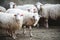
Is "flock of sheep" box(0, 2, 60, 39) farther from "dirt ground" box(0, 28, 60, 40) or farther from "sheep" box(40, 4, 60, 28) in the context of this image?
"dirt ground" box(0, 28, 60, 40)

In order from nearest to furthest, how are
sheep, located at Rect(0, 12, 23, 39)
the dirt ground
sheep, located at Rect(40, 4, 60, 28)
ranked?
sheep, located at Rect(0, 12, 23, 39), the dirt ground, sheep, located at Rect(40, 4, 60, 28)

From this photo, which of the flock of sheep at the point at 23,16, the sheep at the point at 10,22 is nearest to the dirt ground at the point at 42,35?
the flock of sheep at the point at 23,16

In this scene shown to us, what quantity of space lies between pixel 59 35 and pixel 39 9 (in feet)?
7.31

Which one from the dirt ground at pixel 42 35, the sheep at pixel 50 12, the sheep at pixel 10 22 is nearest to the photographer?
the sheep at pixel 10 22

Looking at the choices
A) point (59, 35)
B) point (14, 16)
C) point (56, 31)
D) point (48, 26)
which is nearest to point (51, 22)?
point (48, 26)

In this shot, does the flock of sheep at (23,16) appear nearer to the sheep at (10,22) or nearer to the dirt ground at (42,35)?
the sheep at (10,22)

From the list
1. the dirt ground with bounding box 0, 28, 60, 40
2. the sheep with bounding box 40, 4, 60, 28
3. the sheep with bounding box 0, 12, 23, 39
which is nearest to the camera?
the sheep with bounding box 0, 12, 23, 39

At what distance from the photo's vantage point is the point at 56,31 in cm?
936

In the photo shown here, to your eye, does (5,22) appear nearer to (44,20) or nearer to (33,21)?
(33,21)

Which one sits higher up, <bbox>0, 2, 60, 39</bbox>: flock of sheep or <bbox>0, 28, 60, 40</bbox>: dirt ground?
A: <bbox>0, 2, 60, 39</bbox>: flock of sheep

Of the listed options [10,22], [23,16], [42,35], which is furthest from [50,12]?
[10,22]

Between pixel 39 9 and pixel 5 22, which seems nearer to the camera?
pixel 5 22

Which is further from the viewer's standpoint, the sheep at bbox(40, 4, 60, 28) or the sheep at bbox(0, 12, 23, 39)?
the sheep at bbox(40, 4, 60, 28)

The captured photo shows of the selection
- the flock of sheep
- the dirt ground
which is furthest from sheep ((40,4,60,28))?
the dirt ground
